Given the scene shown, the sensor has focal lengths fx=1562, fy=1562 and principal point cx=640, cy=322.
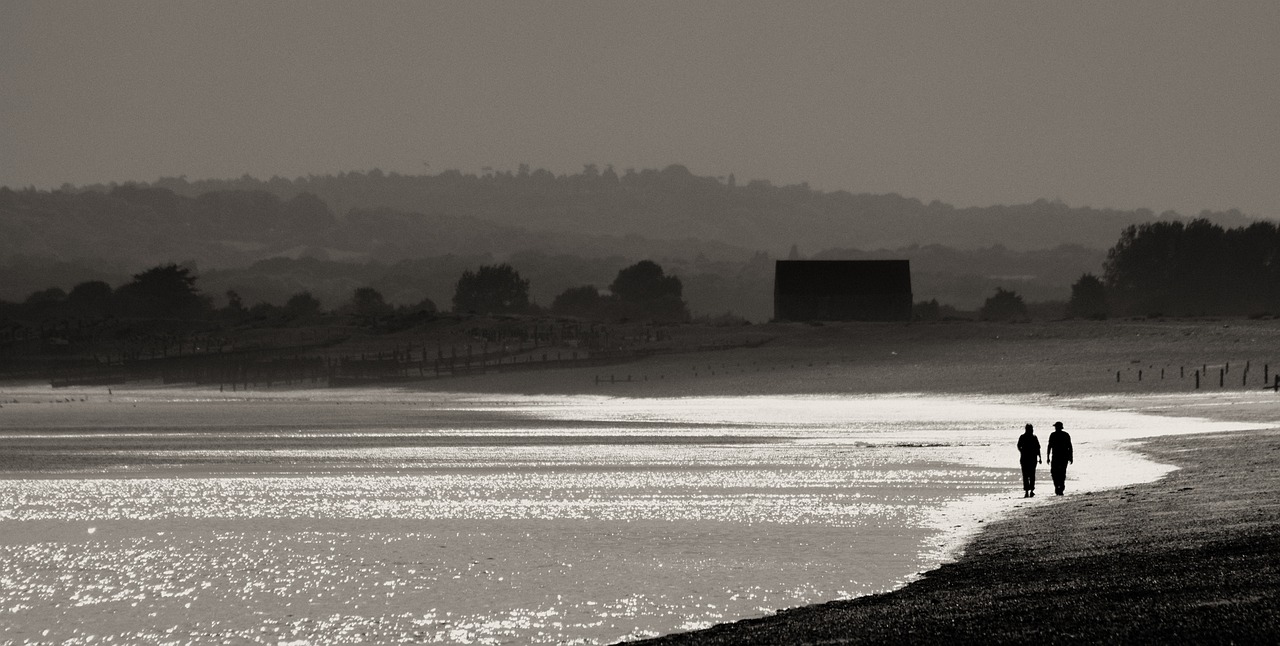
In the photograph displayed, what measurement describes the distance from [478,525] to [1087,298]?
132833 mm

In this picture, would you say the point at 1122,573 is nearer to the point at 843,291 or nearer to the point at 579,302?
the point at 843,291

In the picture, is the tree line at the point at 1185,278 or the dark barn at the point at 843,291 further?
the tree line at the point at 1185,278

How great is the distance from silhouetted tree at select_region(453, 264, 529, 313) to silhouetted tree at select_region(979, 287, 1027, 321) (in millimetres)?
52147

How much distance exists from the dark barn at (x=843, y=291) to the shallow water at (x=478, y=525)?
7818 cm

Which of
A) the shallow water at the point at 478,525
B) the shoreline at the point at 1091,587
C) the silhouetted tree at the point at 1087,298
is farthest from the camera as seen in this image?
the silhouetted tree at the point at 1087,298

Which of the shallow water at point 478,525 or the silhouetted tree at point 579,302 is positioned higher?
the silhouetted tree at point 579,302

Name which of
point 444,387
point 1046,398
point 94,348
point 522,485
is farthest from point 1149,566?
point 94,348

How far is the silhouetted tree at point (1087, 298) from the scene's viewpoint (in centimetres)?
14662

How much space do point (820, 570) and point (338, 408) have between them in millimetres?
57411

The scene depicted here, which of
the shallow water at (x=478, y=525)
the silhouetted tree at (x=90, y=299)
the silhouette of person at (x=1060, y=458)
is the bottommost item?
the shallow water at (x=478, y=525)

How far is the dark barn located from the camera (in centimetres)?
12644

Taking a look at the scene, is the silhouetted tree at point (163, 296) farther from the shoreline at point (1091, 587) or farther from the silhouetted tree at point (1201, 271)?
the shoreline at point (1091, 587)

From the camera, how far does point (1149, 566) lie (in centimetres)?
1559

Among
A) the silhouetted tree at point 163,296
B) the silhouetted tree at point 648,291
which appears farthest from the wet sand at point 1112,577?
the silhouetted tree at point 163,296
